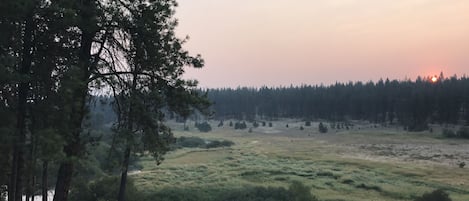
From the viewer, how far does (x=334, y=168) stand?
61.4 meters

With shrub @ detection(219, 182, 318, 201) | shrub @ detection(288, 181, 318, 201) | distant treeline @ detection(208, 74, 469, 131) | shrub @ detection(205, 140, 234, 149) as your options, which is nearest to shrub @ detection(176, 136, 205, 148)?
shrub @ detection(205, 140, 234, 149)

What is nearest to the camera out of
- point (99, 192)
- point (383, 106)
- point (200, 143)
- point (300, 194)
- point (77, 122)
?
point (77, 122)

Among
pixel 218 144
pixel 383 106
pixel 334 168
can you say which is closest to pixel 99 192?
pixel 334 168

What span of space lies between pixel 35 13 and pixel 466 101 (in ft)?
434

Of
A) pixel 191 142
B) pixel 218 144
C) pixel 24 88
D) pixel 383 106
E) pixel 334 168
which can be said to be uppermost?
pixel 383 106

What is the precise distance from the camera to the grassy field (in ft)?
151

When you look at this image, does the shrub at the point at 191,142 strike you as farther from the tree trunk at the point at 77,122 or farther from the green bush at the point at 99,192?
the tree trunk at the point at 77,122

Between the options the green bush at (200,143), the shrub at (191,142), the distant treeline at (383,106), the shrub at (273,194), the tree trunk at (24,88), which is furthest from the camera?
the distant treeline at (383,106)

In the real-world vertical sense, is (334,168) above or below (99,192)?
below

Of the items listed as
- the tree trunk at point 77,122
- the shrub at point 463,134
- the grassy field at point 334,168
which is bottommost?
the grassy field at point 334,168

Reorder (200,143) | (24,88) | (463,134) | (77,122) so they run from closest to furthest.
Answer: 1. (24,88)
2. (77,122)
3. (463,134)
4. (200,143)

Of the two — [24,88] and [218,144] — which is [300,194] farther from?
[218,144]

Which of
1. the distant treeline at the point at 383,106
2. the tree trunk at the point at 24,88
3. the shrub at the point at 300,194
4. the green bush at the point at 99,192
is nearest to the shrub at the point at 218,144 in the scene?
the distant treeline at the point at 383,106

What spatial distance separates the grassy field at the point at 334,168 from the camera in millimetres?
46125
